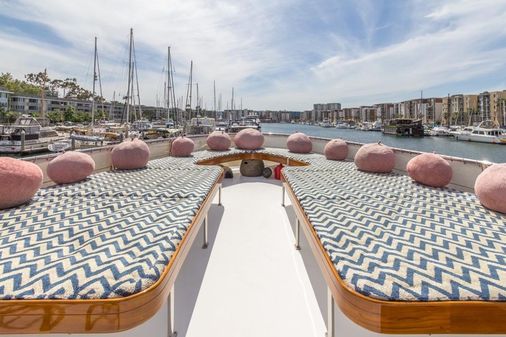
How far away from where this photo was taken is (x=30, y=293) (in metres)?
1.70

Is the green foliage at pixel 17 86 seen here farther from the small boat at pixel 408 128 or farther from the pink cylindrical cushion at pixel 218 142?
the small boat at pixel 408 128

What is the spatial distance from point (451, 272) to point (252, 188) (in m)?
6.42

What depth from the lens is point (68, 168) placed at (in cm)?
511

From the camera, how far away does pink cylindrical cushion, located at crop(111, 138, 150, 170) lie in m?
6.63

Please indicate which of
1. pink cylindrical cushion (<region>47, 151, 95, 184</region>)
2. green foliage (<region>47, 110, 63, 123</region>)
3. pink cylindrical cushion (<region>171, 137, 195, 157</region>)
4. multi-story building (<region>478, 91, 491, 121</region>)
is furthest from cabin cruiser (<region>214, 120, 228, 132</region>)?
multi-story building (<region>478, 91, 491, 121</region>)

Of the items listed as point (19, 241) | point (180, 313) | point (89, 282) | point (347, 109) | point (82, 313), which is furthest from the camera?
point (347, 109)

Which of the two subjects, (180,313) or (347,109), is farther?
(347,109)

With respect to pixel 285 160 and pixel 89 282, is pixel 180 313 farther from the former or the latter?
pixel 285 160

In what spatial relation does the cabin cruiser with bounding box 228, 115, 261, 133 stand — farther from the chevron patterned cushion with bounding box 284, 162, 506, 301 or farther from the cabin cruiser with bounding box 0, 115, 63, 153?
the cabin cruiser with bounding box 0, 115, 63, 153

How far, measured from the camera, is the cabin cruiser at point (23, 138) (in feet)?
67.4

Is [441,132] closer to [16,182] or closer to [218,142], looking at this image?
[218,142]

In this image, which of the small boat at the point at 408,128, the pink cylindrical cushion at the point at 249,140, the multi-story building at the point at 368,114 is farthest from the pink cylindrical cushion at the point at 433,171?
the multi-story building at the point at 368,114

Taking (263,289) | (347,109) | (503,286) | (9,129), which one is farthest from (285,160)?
(347,109)

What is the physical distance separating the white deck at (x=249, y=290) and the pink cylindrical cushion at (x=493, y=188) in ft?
8.23
